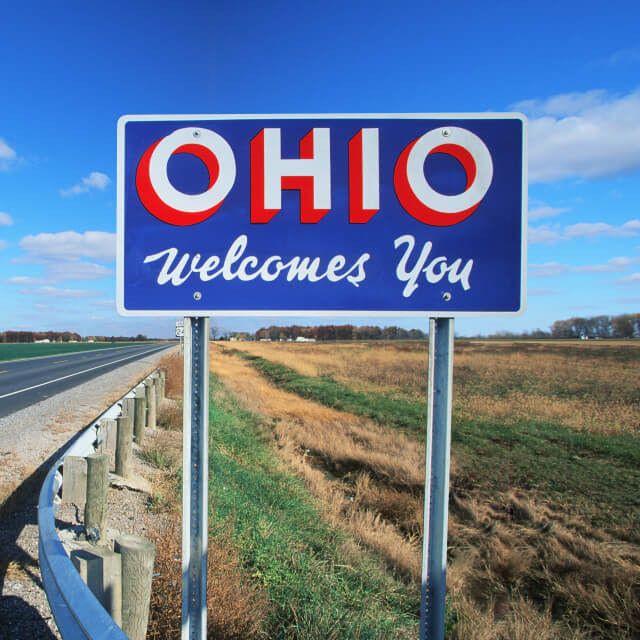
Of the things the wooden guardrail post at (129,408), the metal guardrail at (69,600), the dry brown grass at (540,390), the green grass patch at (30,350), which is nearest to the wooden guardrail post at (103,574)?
the metal guardrail at (69,600)

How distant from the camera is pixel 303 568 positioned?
3754 mm

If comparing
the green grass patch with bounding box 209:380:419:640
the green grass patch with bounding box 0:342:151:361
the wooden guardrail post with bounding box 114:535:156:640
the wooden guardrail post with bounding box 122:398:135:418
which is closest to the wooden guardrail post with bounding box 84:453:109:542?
the green grass patch with bounding box 209:380:419:640

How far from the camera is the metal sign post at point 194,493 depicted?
1.74 meters

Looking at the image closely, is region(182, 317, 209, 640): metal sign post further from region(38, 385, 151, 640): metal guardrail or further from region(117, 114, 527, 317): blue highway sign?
region(38, 385, 151, 640): metal guardrail

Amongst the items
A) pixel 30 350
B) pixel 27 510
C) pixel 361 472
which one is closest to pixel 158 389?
pixel 361 472

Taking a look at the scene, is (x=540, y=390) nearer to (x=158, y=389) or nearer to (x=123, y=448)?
(x=158, y=389)

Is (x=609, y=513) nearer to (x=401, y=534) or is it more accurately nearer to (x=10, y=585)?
(x=401, y=534)

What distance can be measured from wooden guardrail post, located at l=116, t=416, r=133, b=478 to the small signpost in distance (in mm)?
3660

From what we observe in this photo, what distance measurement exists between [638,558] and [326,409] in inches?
458

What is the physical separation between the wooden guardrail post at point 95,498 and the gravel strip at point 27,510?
1.42 ft

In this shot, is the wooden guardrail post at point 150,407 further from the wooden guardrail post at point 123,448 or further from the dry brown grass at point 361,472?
the wooden guardrail post at point 123,448

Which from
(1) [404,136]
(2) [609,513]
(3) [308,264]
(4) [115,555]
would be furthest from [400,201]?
(2) [609,513]

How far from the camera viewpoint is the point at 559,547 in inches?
240

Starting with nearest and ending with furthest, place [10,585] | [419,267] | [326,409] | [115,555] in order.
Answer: [419,267]
[115,555]
[10,585]
[326,409]
